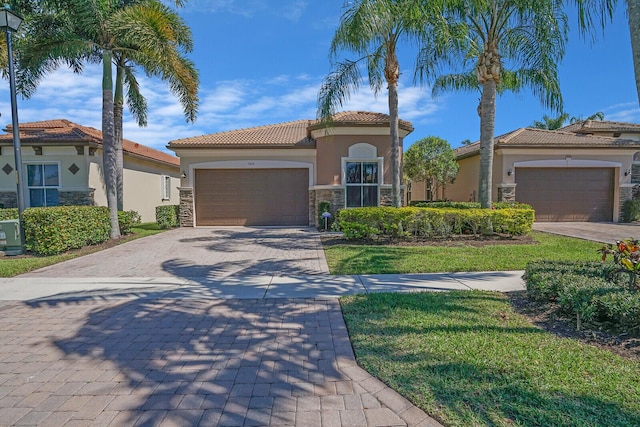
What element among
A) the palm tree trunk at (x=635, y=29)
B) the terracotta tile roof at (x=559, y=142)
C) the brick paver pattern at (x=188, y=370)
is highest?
the terracotta tile roof at (x=559, y=142)

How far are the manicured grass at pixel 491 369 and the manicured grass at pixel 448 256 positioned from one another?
2683 millimetres

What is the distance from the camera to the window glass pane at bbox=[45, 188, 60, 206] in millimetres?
15016

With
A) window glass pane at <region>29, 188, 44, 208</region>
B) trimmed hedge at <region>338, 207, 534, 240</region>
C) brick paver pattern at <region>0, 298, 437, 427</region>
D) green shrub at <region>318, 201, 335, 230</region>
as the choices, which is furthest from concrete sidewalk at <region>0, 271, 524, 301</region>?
window glass pane at <region>29, 188, 44, 208</region>

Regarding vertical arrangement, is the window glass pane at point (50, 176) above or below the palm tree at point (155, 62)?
below

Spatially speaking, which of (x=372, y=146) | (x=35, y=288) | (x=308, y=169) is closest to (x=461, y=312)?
(x=35, y=288)

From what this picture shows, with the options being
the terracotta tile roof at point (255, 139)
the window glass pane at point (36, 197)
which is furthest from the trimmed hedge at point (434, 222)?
the window glass pane at point (36, 197)

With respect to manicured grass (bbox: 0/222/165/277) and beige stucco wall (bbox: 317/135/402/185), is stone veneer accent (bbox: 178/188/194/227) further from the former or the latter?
beige stucco wall (bbox: 317/135/402/185)

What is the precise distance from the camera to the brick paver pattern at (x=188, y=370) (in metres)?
2.67

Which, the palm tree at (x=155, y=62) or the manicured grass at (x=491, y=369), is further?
the palm tree at (x=155, y=62)

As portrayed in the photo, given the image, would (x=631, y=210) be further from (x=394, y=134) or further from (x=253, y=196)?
(x=253, y=196)

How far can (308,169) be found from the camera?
627 inches

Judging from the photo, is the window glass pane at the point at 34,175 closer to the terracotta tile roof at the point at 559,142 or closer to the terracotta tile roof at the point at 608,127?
the terracotta tile roof at the point at 559,142

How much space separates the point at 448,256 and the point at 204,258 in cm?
Answer: 634

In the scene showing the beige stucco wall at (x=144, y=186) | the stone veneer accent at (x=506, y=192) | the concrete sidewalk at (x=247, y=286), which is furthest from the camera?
the beige stucco wall at (x=144, y=186)
